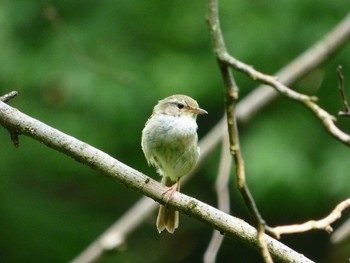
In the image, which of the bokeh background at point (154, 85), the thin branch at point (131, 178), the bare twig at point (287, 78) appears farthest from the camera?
the bokeh background at point (154, 85)

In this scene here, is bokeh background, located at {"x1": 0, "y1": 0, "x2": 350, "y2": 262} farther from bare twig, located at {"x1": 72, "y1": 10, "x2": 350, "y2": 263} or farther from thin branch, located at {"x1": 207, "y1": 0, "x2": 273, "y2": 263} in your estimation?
thin branch, located at {"x1": 207, "y1": 0, "x2": 273, "y2": 263}

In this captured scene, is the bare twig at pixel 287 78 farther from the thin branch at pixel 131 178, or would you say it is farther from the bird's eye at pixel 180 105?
the thin branch at pixel 131 178

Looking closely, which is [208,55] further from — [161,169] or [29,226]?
[161,169]

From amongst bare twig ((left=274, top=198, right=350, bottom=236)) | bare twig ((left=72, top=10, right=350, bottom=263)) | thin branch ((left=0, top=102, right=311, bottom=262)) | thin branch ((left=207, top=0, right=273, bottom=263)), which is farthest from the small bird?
thin branch ((left=207, top=0, right=273, bottom=263))

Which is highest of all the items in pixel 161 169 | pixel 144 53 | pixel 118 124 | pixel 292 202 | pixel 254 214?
pixel 254 214

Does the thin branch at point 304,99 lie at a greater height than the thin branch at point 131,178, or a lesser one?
greater

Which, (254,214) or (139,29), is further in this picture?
(139,29)

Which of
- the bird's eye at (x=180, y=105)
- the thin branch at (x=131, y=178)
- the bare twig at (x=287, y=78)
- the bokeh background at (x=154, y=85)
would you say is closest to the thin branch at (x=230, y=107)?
the thin branch at (x=131, y=178)

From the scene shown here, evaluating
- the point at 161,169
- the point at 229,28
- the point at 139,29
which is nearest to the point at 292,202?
the point at 229,28
